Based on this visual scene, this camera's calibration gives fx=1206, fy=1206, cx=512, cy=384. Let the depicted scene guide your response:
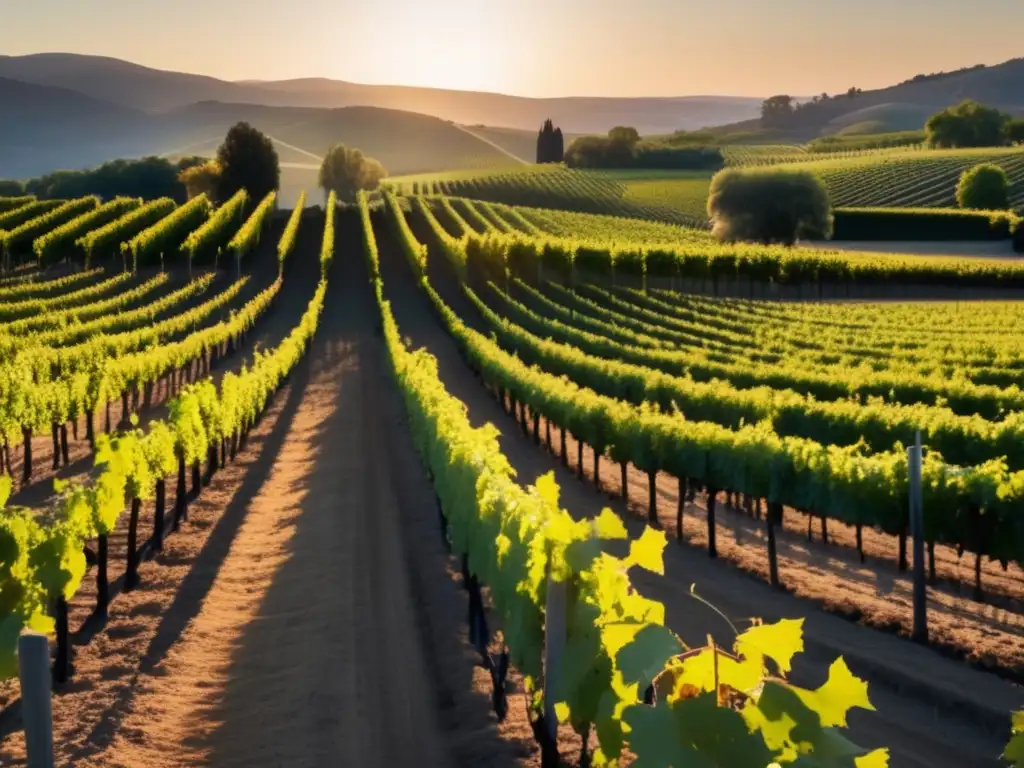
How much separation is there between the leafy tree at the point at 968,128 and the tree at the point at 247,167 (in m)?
94.5

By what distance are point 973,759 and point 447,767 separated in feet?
17.4

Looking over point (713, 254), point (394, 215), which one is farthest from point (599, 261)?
point (394, 215)

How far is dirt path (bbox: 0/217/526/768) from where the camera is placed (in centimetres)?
1244

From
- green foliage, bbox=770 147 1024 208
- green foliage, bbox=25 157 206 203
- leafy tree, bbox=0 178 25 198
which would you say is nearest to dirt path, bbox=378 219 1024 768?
green foliage, bbox=770 147 1024 208

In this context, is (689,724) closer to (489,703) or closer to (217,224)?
(489,703)

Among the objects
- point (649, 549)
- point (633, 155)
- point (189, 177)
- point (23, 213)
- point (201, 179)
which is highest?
point (633, 155)

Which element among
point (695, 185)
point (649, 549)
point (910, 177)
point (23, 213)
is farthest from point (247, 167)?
point (649, 549)

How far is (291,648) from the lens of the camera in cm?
1545

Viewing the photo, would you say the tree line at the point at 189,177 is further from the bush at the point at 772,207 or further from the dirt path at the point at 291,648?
the dirt path at the point at 291,648

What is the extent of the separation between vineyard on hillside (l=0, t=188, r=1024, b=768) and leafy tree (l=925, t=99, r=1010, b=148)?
12107cm

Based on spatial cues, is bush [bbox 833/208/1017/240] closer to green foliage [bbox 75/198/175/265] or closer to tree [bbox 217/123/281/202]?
tree [bbox 217/123/281/202]

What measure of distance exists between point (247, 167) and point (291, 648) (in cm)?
10775

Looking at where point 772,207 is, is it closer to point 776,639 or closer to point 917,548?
point 917,548

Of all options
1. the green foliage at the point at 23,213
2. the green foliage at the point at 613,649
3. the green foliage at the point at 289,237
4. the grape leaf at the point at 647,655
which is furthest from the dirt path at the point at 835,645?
the green foliage at the point at 23,213
